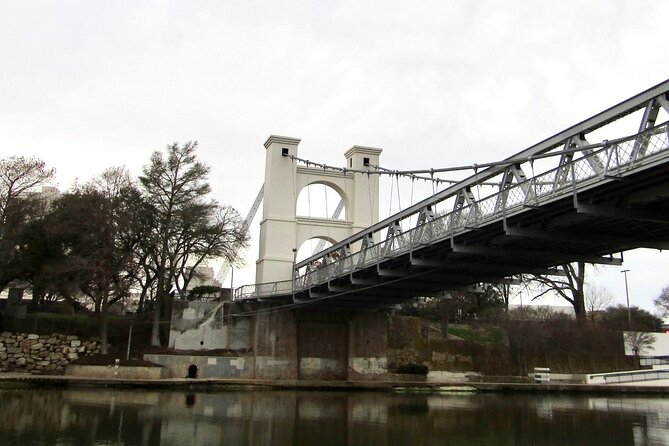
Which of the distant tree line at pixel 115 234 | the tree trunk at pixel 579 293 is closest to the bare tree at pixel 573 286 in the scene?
the tree trunk at pixel 579 293

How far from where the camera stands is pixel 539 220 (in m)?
19.0

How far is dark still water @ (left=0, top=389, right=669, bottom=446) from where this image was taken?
14.7 meters

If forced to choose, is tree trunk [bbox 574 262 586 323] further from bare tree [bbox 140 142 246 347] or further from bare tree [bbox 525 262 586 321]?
bare tree [bbox 140 142 246 347]

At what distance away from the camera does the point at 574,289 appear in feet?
152

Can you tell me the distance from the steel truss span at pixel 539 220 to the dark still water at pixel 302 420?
5.59 metres

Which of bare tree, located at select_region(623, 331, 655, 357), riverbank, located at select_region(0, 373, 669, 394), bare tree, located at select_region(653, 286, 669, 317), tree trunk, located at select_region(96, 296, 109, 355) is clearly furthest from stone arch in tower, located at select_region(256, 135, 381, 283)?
bare tree, located at select_region(653, 286, 669, 317)

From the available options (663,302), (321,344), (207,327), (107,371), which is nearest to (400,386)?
(321,344)

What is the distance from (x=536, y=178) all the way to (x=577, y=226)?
9.68 ft

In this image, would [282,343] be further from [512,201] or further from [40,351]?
[512,201]

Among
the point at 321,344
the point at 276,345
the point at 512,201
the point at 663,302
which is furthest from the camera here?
the point at 663,302

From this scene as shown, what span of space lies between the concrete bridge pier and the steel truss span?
7.73 metres

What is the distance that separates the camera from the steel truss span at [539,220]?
14.6 m

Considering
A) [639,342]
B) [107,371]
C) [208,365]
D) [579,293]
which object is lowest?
[107,371]

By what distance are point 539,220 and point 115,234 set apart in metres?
24.3
